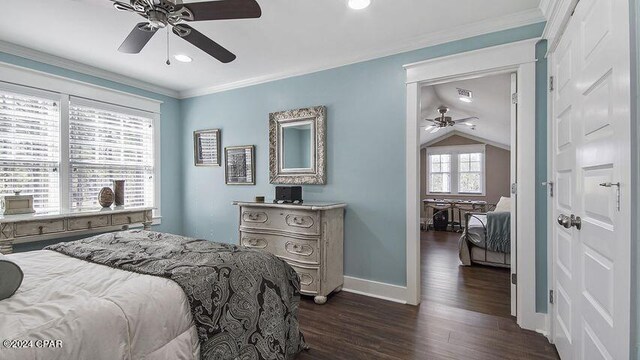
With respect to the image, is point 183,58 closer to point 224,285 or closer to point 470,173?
point 224,285

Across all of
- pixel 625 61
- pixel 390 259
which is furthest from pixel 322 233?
pixel 625 61

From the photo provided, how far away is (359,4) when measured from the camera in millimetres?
2137

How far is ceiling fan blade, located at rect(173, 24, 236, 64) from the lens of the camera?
5.82 ft

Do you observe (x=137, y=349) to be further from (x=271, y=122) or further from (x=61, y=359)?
(x=271, y=122)

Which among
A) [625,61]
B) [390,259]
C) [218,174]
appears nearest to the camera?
[625,61]

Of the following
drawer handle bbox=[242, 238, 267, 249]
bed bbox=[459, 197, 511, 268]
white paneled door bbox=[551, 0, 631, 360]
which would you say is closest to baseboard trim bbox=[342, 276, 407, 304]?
drawer handle bbox=[242, 238, 267, 249]

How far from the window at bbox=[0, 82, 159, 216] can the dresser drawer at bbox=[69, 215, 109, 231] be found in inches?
17.9

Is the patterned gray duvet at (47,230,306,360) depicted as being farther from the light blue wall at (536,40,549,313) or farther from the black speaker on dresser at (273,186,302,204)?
the light blue wall at (536,40,549,313)

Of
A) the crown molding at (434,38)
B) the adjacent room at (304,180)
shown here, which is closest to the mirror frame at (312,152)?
the adjacent room at (304,180)

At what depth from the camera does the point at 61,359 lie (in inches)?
34.1

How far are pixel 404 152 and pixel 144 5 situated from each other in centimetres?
225

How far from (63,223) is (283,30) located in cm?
282

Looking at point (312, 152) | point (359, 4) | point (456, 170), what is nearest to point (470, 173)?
point (456, 170)

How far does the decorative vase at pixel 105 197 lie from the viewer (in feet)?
10.9
